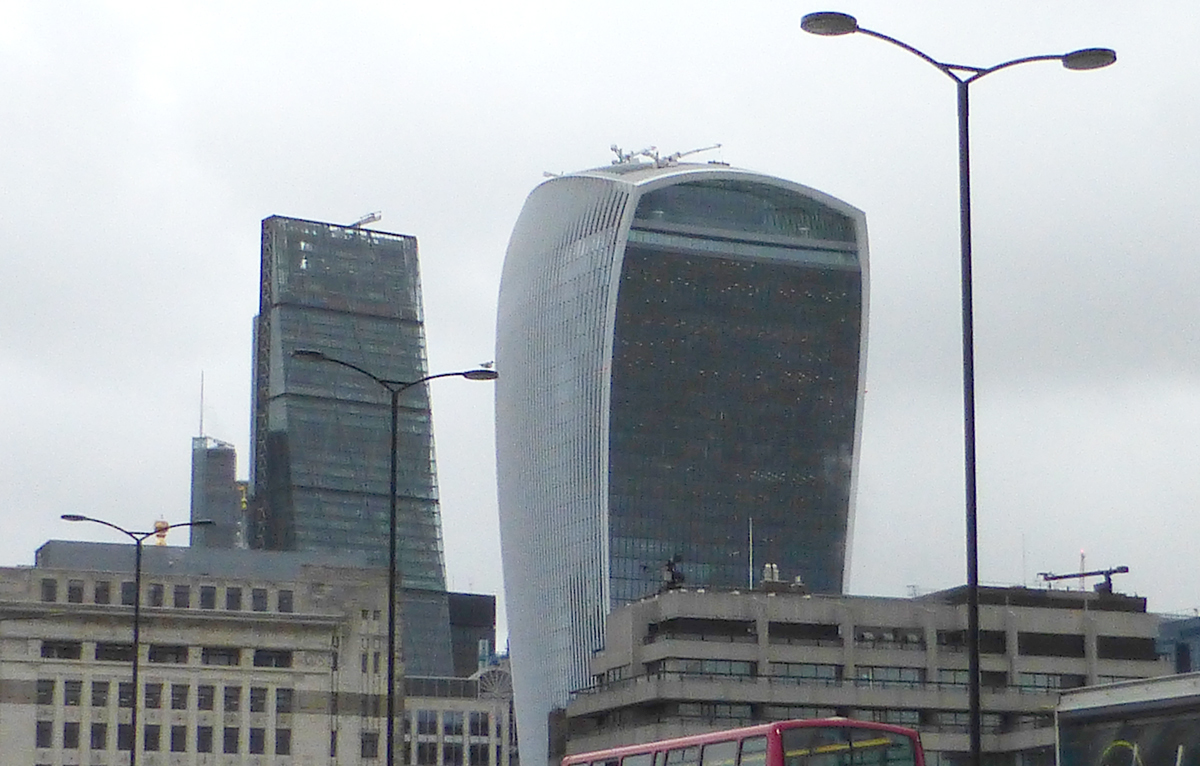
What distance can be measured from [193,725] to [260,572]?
1877cm

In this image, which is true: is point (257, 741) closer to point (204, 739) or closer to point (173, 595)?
point (204, 739)

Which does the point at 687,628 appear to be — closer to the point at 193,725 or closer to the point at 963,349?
the point at 193,725

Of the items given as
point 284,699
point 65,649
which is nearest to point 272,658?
point 284,699

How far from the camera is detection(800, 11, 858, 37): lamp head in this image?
39719 mm

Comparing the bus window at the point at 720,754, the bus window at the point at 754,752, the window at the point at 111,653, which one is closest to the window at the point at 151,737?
the window at the point at 111,653

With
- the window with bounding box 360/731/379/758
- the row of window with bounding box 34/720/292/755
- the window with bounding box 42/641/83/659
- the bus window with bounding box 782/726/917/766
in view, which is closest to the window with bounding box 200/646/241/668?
the row of window with bounding box 34/720/292/755

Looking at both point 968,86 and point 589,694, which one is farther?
point 589,694

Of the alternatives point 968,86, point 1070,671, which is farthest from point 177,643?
point 968,86

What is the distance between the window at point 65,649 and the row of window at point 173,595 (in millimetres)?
2671

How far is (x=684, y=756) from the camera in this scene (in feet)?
172

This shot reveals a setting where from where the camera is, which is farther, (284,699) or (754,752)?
(284,699)

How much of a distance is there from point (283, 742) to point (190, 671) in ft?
25.0

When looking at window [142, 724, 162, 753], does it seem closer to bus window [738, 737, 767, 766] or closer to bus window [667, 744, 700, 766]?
bus window [667, 744, 700, 766]

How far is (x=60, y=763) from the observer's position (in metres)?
143
